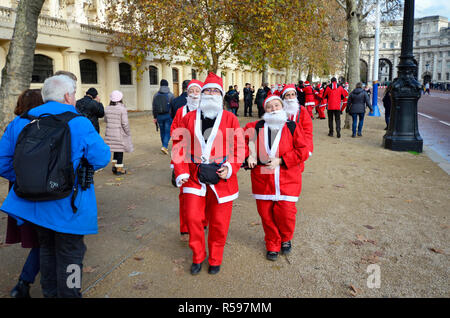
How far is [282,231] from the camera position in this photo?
427cm

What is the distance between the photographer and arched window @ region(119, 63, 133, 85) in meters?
25.7

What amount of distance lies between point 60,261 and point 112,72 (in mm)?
22491

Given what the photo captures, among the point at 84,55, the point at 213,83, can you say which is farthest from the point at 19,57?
the point at 84,55

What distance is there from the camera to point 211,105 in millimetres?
3842

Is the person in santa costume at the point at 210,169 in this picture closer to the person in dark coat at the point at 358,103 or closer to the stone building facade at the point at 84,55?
the person in dark coat at the point at 358,103

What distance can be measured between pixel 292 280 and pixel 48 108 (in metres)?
2.63

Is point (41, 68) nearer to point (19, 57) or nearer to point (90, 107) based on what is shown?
point (19, 57)

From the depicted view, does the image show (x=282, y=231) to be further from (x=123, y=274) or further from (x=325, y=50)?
(x=325, y=50)

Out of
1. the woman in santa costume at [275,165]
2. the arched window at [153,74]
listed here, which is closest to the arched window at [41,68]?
the arched window at [153,74]

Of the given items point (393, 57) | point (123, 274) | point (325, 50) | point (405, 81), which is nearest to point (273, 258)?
point (123, 274)

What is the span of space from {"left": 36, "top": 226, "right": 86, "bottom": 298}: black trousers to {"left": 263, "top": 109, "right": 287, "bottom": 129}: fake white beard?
2.18 metres

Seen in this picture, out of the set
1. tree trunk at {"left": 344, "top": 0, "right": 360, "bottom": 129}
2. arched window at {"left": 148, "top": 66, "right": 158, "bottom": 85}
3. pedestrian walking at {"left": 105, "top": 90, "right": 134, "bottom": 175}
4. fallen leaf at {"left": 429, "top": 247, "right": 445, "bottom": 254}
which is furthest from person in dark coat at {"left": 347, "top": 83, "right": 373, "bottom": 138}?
arched window at {"left": 148, "top": 66, "right": 158, "bottom": 85}

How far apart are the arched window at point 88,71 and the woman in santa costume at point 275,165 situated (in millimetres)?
20698

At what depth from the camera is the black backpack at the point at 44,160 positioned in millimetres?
2768
